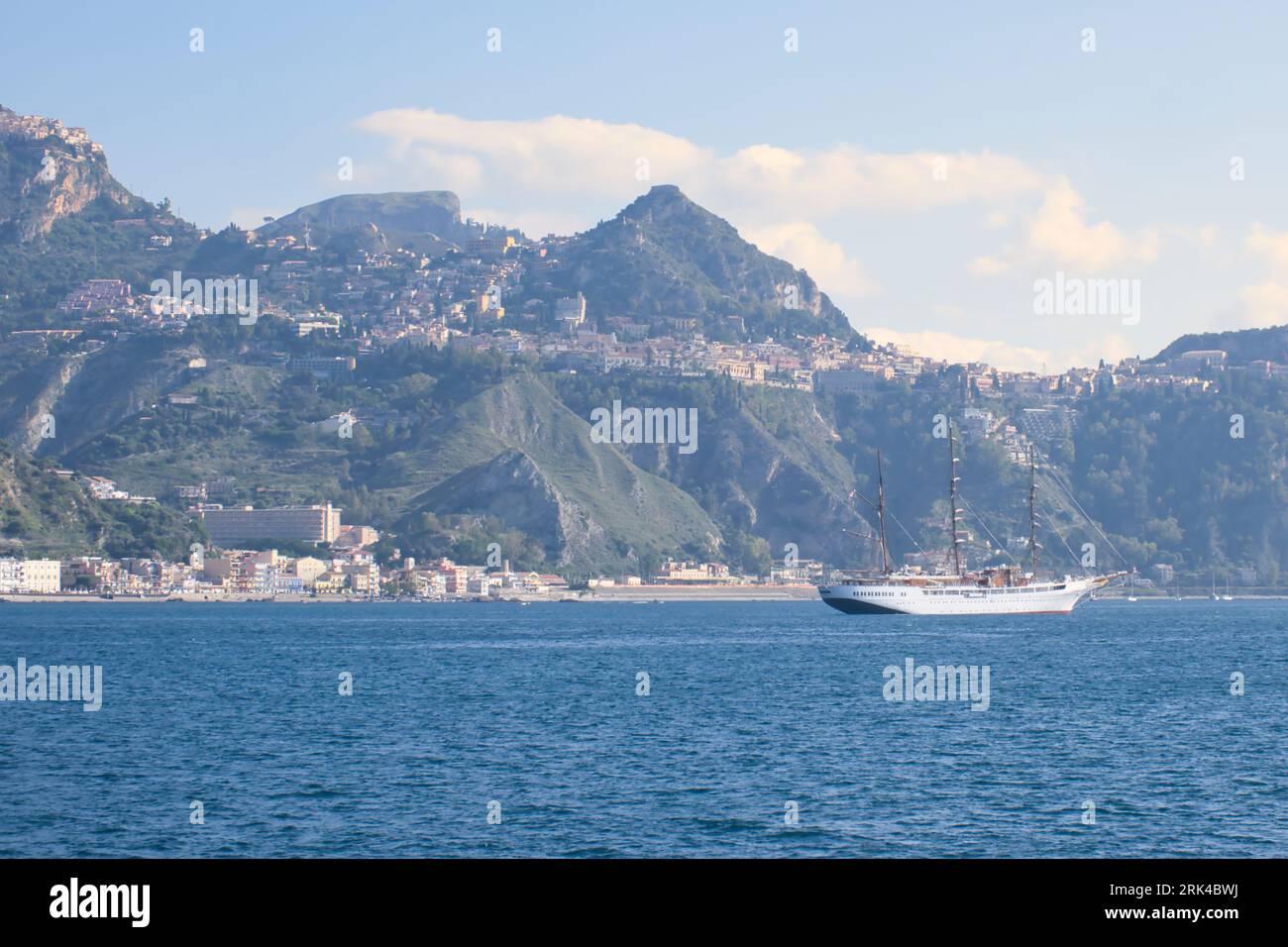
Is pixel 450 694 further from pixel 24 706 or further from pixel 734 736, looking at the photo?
pixel 734 736

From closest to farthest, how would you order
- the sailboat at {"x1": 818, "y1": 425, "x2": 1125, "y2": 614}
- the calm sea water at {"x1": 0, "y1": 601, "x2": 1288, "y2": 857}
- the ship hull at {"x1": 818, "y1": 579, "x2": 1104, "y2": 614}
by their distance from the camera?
the calm sea water at {"x1": 0, "y1": 601, "x2": 1288, "y2": 857} → the ship hull at {"x1": 818, "y1": 579, "x2": 1104, "y2": 614} → the sailboat at {"x1": 818, "y1": 425, "x2": 1125, "y2": 614}

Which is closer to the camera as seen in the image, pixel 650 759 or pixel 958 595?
pixel 650 759

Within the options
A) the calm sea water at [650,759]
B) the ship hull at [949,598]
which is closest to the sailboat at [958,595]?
the ship hull at [949,598]

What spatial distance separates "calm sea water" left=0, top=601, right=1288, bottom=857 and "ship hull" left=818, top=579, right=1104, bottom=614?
207 feet

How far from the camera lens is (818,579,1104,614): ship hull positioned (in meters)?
160

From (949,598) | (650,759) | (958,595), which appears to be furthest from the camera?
(958,595)

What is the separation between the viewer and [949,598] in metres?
163

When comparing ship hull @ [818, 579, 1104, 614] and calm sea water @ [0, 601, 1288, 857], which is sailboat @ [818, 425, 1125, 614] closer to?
ship hull @ [818, 579, 1104, 614]

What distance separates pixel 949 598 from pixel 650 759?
4781 inches

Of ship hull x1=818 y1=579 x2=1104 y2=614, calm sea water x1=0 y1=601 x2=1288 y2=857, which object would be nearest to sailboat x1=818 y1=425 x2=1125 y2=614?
ship hull x1=818 y1=579 x2=1104 y2=614

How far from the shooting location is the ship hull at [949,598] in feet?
526

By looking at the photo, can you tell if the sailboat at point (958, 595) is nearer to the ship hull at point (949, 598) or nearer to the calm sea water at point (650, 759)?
the ship hull at point (949, 598)

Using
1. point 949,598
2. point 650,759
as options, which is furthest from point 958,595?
point 650,759

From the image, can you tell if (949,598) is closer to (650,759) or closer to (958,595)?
(958,595)
